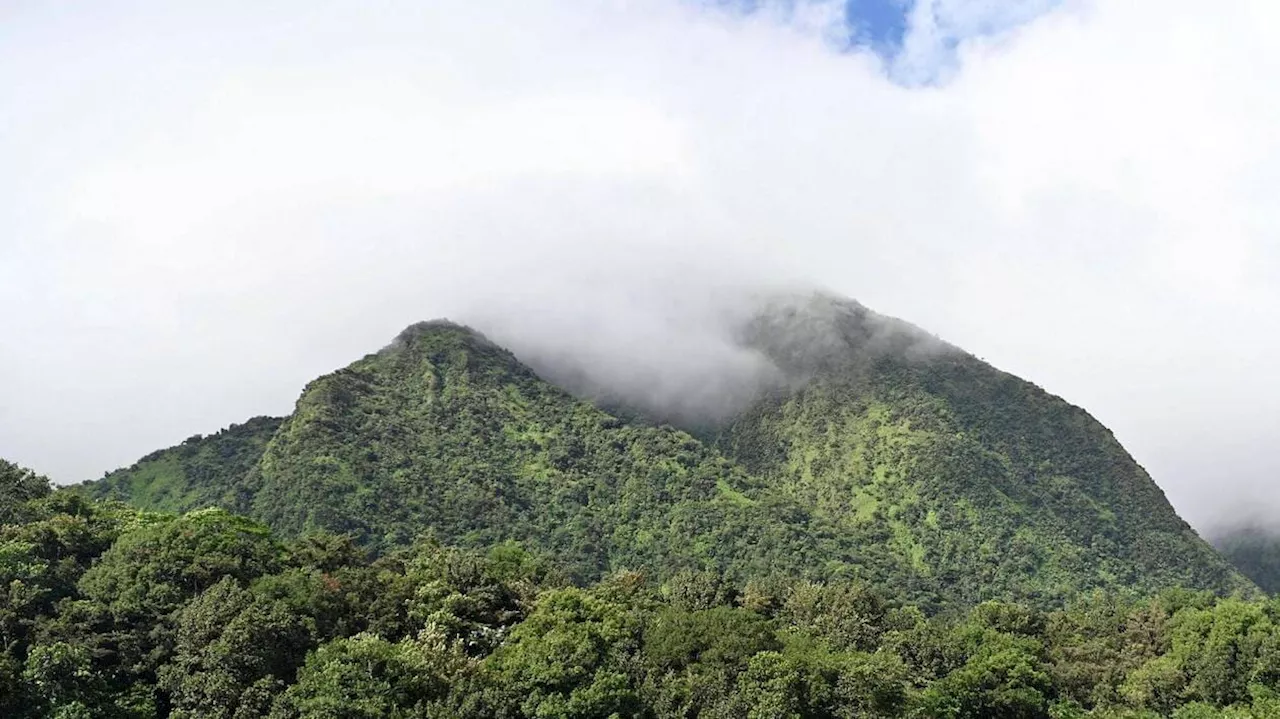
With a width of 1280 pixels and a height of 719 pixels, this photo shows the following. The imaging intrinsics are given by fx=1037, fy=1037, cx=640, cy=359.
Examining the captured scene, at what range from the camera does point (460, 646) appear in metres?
69.9

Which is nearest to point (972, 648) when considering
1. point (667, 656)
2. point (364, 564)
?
point (667, 656)

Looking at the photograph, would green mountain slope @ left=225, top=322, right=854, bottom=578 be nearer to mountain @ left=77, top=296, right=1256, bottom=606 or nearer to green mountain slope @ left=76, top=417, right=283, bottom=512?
mountain @ left=77, top=296, right=1256, bottom=606

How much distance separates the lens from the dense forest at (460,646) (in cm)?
6009

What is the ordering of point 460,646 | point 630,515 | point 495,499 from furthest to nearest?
point 630,515
point 495,499
point 460,646

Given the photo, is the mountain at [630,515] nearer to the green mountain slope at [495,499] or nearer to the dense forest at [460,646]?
the green mountain slope at [495,499]

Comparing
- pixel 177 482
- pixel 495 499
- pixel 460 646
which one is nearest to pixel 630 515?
pixel 495 499

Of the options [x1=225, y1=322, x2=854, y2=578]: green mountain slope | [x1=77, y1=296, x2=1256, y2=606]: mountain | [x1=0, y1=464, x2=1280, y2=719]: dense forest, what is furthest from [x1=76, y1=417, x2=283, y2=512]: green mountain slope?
[x1=0, y1=464, x2=1280, y2=719]: dense forest

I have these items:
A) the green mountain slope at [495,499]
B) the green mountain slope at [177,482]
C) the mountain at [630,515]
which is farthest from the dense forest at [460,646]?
the green mountain slope at [177,482]

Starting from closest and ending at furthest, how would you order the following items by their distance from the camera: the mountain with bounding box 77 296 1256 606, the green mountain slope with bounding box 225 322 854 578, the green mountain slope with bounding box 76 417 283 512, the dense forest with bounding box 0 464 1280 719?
the dense forest with bounding box 0 464 1280 719, the green mountain slope with bounding box 225 322 854 578, the mountain with bounding box 77 296 1256 606, the green mountain slope with bounding box 76 417 283 512

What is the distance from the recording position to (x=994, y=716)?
273 ft

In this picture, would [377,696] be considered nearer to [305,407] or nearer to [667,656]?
[667,656]

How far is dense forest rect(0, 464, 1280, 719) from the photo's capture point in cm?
6009

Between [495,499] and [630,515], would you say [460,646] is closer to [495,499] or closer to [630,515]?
[495,499]

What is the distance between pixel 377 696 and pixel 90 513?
41115mm
